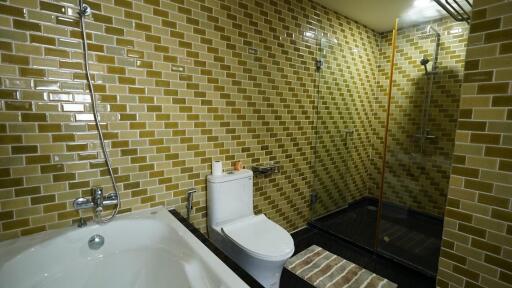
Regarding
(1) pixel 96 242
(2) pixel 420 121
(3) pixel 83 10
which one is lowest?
(1) pixel 96 242

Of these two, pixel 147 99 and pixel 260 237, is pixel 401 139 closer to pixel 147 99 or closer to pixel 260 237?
pixel 260 237

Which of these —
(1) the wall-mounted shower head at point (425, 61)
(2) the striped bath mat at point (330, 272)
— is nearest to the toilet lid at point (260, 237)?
(2) the striped bath mat at point (330, 272)

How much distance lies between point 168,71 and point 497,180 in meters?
1.97

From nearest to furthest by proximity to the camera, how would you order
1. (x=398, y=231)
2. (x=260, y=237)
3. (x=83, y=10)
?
1. (x=83, y=10)
2. (x=260, y=237)
3. (x=398, y=231)

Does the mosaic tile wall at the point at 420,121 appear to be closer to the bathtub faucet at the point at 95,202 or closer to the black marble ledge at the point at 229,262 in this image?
the black marble ledge at the point at 229,262

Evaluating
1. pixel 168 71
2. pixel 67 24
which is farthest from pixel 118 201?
pixel 67 24

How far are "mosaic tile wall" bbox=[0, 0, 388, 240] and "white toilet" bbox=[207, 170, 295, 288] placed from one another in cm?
16

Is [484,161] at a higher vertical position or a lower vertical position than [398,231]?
higher

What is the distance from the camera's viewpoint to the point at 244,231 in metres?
1.76

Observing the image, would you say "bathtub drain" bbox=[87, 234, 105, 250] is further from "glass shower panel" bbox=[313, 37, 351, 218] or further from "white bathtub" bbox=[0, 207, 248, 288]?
"glass shower panel" bbox=[313, 37, 351, 218]

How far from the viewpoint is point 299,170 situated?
8.89 ft

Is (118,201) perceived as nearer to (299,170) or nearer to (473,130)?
(299,170)

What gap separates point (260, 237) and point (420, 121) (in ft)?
7.56

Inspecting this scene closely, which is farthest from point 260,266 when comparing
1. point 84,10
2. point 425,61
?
point 425,61
